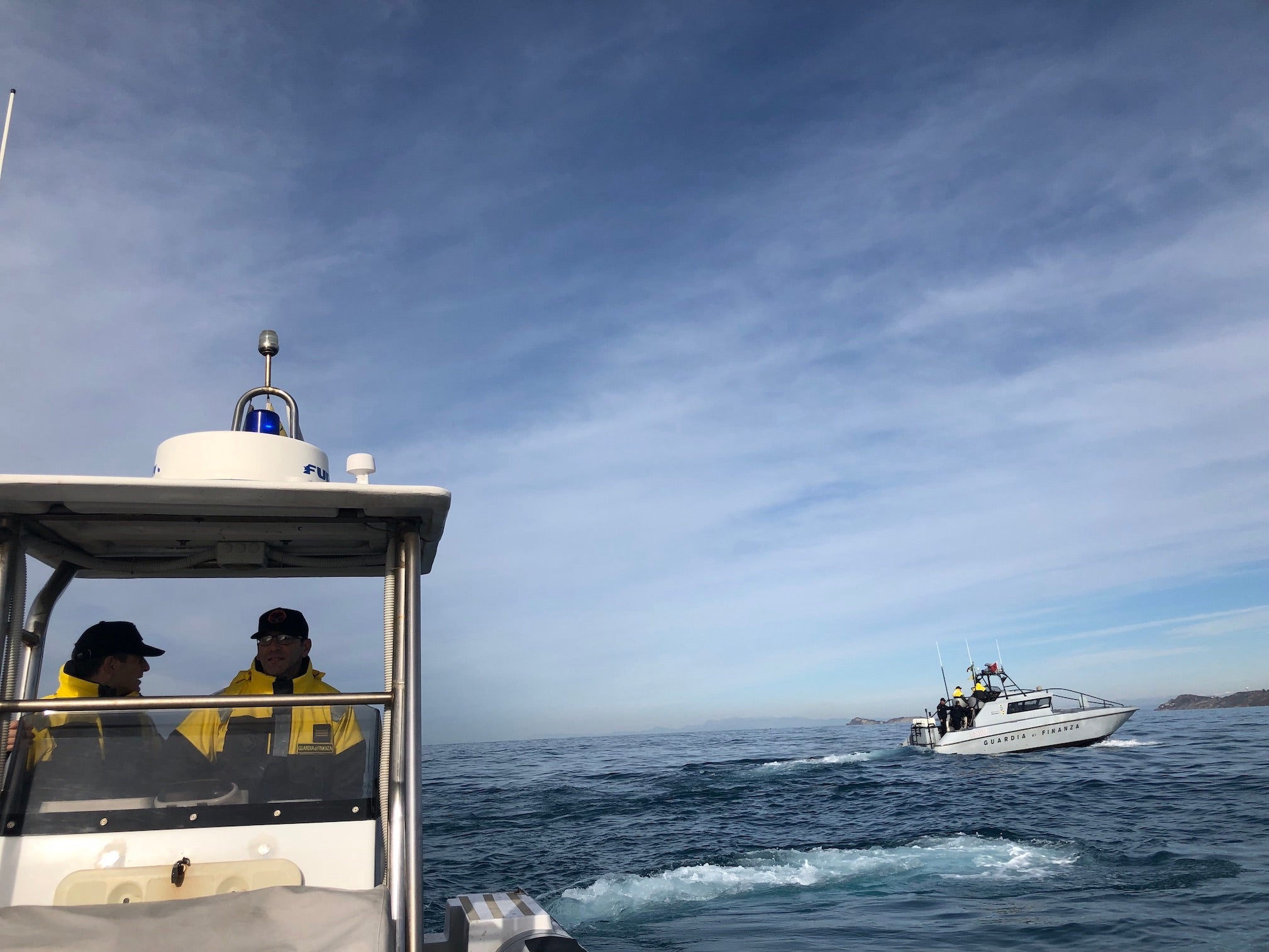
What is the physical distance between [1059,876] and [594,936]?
281 inches

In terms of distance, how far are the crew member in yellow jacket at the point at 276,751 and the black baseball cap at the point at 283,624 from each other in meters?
0.57

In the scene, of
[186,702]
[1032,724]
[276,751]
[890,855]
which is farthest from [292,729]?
[1032,724]

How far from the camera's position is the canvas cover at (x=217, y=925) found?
90.2 inches

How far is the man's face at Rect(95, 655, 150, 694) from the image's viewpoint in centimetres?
339

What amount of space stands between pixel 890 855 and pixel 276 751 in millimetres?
13699

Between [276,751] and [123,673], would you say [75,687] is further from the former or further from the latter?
[276,751]

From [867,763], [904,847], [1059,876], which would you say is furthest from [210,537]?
Result: [867,763]

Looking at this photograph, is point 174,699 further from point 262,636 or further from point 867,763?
point 867,763

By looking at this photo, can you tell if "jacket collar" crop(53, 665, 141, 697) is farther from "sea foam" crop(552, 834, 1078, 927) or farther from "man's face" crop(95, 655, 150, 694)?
"sea foam" crop(552, 834, 1078, 927)

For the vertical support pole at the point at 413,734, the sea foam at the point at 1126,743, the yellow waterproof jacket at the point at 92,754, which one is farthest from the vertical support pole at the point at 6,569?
the sea foam at the point at 1126,743

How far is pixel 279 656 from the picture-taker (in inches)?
141

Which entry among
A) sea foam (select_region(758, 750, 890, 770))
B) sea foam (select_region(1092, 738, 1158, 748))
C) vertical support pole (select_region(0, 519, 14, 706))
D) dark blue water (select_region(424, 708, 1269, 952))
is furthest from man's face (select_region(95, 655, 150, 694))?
sea foam (select_region(1092, 738, 1158, 748))

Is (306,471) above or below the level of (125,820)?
above

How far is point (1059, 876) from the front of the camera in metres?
11.6
